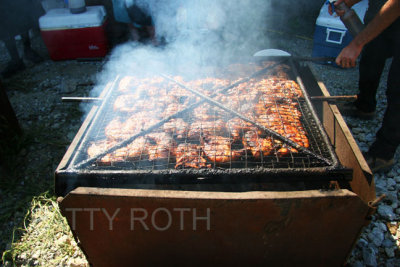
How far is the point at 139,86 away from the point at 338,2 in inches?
112

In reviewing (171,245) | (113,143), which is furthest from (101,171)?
(171,245)

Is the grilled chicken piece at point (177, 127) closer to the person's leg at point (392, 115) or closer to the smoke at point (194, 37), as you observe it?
the smoke at point (194, 37)

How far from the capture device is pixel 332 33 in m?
5.98

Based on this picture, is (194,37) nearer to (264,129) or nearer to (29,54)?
(264,129)

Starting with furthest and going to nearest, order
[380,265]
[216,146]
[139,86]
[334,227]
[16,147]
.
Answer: [16,147] < [139,86] < [380,265] < [216,146] < [334,227]

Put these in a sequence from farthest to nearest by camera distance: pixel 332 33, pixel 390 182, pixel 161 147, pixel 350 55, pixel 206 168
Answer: pixel 332 33, pixel 390 182, pixel 350 55, pixel 161 147, pixel 206 168

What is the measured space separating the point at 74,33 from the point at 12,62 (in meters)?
1.79

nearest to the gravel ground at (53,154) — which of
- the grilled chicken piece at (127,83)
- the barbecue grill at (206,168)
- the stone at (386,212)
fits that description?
the stone at (386,212)

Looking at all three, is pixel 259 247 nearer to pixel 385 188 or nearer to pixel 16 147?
pixel 385 188

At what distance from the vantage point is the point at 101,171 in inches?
88.7

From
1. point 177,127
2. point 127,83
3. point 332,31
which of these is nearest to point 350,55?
point 177,127

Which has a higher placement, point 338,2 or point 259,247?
point 338,2

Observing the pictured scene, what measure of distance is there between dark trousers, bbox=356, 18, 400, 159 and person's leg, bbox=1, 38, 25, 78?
25.4ft

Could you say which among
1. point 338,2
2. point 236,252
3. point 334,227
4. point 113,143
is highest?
point 338,2
